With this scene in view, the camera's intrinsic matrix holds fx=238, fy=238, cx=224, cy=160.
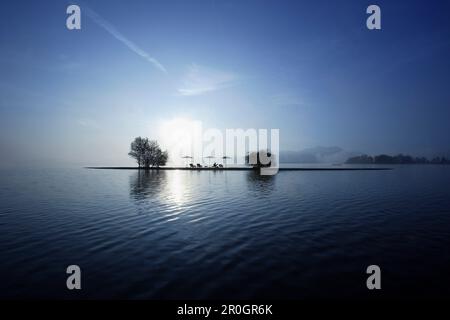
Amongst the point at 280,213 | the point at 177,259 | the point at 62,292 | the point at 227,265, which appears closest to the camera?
the point at 62,292

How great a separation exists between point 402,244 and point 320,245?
15.2ft

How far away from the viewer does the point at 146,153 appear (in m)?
138

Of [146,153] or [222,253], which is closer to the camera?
[222,253]

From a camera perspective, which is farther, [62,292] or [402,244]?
[402,244]

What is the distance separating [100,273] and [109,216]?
11.0 metres

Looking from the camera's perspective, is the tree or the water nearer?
the water

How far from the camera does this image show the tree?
135250mm

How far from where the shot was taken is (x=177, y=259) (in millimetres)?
10992

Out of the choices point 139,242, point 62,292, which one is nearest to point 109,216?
point 139,242

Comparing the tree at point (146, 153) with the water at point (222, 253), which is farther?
the tree at point (146, 153)

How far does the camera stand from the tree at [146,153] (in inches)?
5325
